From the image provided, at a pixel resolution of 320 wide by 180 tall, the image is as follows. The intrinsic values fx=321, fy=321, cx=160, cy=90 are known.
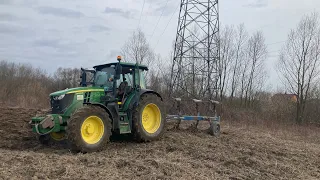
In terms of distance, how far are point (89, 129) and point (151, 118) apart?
2.38m

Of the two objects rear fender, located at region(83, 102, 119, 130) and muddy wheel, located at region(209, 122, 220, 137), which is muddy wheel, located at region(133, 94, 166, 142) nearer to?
rear fender, located at region(83, 102, 119, 130)

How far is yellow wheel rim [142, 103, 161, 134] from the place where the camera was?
902cm

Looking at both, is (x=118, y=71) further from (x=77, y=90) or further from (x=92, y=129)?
(x=92, y=129)

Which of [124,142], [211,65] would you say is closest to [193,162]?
[124,142]

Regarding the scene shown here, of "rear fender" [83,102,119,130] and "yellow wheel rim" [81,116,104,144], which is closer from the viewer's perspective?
"yellow wheel rim" [81,116,104,144]


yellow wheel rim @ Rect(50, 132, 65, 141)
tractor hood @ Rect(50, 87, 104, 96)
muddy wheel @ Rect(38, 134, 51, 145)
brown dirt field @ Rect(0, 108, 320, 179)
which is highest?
tractor hood @ Rect(50, 87, 104, 96)

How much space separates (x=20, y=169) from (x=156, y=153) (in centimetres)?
298

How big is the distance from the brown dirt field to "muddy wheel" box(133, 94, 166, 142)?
0.27 metres

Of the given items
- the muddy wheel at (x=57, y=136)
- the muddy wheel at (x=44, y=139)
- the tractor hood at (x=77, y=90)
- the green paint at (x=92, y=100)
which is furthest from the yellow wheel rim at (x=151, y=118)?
the muddy wheel at (x=44, y=139)

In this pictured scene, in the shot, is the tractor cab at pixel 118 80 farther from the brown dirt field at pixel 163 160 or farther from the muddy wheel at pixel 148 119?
the brown dirt field at pixel 163 160

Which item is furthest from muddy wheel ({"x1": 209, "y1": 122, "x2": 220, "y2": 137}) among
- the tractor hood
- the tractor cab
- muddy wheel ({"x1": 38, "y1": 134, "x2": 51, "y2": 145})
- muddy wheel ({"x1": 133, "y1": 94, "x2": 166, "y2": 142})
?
muddy wheel ({"x1": 38, "y1": 134, "x2": 51, "y2": 145})

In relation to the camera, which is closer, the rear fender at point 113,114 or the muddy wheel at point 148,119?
the rear fender at point 113,114

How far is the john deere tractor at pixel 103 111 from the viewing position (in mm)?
7133

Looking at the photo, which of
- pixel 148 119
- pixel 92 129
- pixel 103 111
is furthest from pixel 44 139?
pixel 148 119
